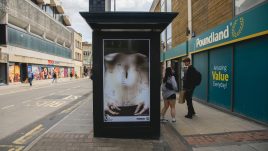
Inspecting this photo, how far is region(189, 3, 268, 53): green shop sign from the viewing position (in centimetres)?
709

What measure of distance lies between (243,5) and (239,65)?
180cm

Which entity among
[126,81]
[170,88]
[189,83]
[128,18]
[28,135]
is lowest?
[28,135]

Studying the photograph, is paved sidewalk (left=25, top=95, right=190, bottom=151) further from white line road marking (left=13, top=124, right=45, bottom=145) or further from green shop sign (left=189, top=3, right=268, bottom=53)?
green shop sign (left=189, top=3, right=268, bottom=53)

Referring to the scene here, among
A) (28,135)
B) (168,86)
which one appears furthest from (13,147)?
(168,86)

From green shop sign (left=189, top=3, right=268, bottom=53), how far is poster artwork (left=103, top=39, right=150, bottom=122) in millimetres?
3098

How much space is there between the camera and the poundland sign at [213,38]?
9.53 meters

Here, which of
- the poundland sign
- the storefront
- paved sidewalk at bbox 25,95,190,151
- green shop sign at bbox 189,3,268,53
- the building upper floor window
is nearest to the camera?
paved sidewalk at bbox 25,95,190,151

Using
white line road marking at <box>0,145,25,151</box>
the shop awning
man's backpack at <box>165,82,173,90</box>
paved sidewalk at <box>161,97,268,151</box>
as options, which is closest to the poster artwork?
the shop awning

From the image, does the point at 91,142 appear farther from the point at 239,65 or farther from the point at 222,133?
the point at 239,65

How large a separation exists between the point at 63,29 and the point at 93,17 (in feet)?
199

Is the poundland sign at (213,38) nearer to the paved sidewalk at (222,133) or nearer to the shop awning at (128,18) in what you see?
the paved sidewalk at (222,133)

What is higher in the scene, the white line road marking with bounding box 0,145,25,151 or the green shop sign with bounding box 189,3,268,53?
the green shop sign with bounding box 189,3,268,53

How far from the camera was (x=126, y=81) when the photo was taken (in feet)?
20.7

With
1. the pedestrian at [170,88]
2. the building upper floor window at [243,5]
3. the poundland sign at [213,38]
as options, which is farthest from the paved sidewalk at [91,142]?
the poundland sign at [213,38]
